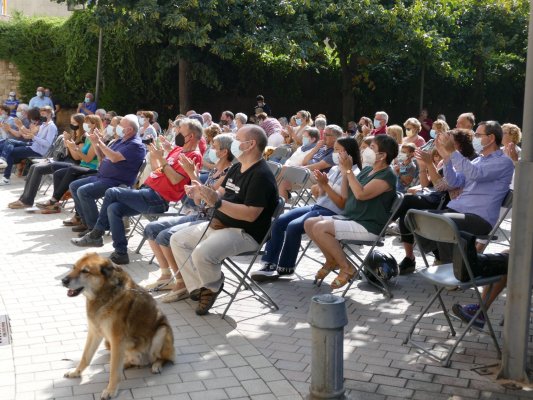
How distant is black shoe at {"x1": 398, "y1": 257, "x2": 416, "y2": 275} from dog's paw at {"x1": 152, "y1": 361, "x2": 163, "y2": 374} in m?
3.37

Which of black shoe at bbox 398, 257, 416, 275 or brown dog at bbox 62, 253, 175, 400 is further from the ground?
brown dog at bbox 62, 253, 175, 400

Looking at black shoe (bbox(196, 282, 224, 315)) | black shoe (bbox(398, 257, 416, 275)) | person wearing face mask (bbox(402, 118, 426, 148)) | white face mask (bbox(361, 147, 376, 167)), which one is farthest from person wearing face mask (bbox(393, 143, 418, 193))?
black shoe (bbox(196, 282, 224, 315))

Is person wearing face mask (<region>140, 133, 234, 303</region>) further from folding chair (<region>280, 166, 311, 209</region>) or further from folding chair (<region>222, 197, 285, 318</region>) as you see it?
folding chair (<region>280, 166, 311, 209</region>)

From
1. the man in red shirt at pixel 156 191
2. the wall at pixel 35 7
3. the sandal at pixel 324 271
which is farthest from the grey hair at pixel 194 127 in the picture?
the wall at pixel 35 7

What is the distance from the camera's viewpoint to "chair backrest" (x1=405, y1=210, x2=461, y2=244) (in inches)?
187

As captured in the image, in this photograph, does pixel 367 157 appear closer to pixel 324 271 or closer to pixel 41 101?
pixel 324 271

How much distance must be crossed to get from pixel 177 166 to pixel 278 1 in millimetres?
14257

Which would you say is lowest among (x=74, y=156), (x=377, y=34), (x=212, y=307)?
(x=212, y=307)

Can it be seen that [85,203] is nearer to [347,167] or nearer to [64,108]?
[347,167]

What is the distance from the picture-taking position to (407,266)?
24.1 feet

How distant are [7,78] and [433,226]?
23.6m

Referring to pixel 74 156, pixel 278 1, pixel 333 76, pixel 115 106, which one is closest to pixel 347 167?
pixel 74 156

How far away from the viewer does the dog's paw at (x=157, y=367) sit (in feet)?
15.2

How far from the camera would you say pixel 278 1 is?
2059 centimetres
